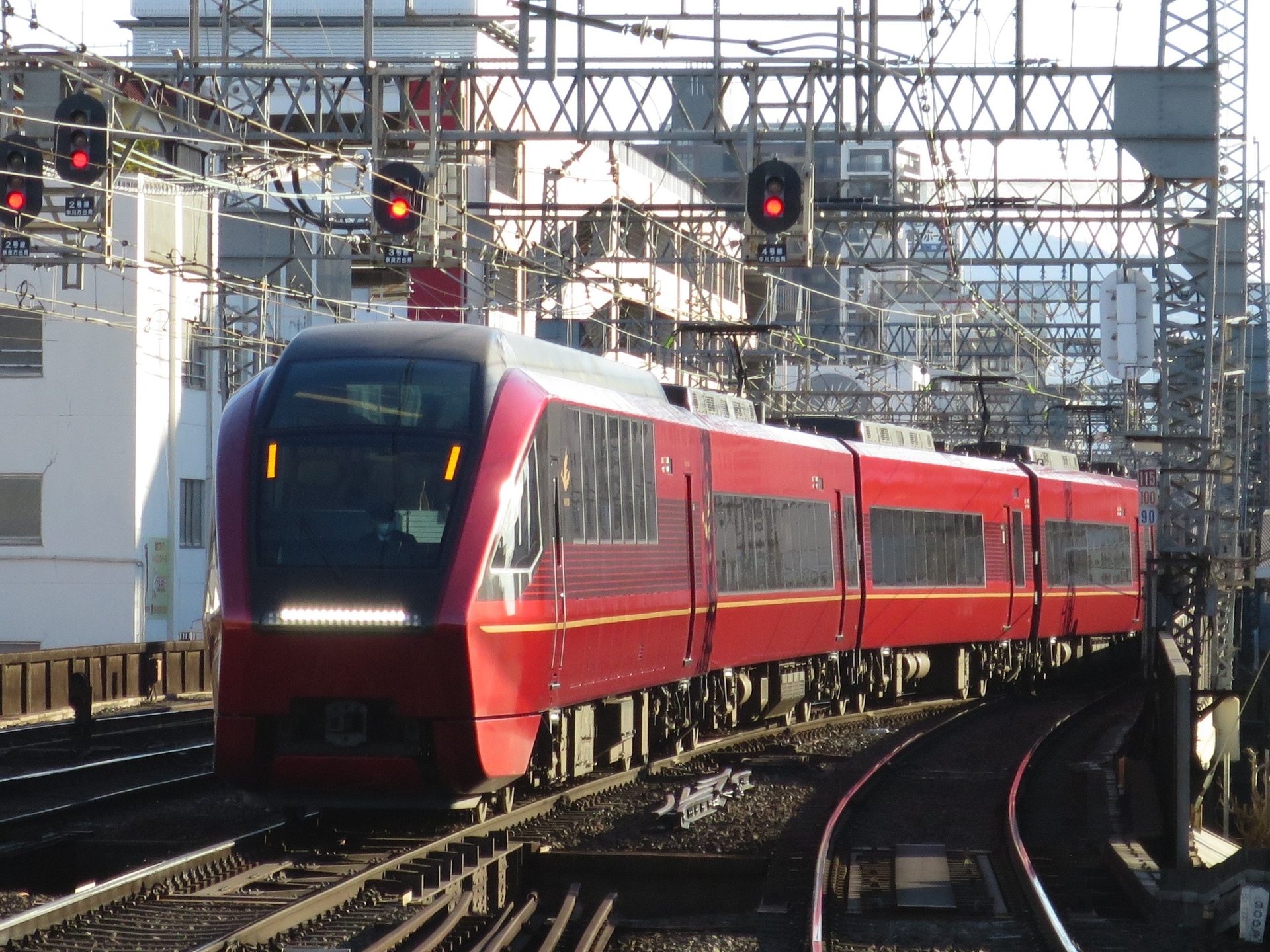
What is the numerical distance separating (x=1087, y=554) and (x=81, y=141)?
18.0m

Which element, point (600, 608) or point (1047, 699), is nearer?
point (600, 608)

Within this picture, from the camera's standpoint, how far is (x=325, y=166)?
2228cm

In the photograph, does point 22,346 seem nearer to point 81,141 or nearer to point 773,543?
point 81,141

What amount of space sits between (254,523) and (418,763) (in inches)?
67.4

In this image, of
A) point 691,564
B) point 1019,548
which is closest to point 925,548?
point 1019,548

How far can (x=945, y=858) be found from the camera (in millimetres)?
11398

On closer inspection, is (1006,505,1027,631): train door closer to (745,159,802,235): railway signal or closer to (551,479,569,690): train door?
(745,159,802,235): railway signal

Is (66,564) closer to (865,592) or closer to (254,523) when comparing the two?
(865,592)

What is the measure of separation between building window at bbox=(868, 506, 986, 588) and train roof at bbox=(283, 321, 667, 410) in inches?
398

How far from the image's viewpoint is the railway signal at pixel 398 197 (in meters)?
20.0

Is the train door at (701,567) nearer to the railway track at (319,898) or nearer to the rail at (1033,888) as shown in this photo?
the rail at (1033,888)

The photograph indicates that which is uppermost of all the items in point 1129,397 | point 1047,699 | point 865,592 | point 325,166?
point 325,166

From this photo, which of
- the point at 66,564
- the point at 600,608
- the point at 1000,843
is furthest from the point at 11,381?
the point at 1000,843

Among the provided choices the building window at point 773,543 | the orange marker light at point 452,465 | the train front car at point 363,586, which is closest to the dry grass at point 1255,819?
the building window at point 773,543
